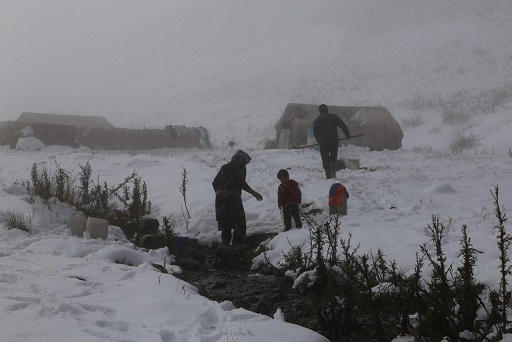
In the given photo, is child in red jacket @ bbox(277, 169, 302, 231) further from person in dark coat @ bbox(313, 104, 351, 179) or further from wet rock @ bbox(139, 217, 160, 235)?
person in dark coat @ bbox(313, 104, 351, 179)

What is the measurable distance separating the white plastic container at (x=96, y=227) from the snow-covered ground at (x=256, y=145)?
19 cm

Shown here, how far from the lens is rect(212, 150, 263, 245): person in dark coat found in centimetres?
716

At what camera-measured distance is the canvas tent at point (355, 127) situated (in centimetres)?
1844

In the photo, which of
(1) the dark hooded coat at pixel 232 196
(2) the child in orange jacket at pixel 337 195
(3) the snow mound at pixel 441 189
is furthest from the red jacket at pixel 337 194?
(3) the snow mound at pixel 441 189

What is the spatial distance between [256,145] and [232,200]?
22.6 m

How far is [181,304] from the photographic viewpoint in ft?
12.6

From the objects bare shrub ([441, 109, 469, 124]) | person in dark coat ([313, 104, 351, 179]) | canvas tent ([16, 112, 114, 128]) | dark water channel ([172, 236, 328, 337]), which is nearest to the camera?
dark water channel ([172, 236, 328, 337])

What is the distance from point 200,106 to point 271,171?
107 feet

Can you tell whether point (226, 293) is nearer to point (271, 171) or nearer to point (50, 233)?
point (50, 233)

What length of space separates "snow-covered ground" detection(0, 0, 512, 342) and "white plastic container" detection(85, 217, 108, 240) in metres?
0.19

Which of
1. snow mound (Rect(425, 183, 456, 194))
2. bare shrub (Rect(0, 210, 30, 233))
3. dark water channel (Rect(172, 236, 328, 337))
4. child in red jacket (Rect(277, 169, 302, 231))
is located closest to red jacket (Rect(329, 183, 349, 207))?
child in red jacket (Rect(277, 169, 302, 231))

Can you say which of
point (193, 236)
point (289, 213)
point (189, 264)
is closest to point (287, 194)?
point (289, 213)

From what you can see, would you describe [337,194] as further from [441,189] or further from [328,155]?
[328,155]

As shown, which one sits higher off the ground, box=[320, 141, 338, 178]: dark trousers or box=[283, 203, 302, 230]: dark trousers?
box=[320, 141, 338, 178]: dark trousers
